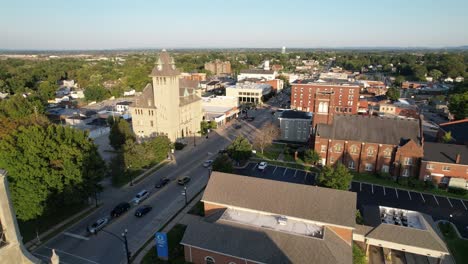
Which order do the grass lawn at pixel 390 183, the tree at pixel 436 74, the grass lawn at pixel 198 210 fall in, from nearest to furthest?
1. the grass lawn at pixel 198 210
2. the grass lawn at pixel 390 183
3. the tree at pixel 436 74

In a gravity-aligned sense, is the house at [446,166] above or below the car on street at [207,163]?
above

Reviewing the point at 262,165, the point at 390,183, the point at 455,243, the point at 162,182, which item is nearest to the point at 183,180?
the point at 162,182

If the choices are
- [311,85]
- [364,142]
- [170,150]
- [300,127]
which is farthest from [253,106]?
[364,142]

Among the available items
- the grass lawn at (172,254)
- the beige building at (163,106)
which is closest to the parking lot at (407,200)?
the grass lawn at (172,254)

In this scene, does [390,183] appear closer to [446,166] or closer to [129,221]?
[446,166]

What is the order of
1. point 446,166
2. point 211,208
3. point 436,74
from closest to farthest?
point 211,208 → point 446,166 → point 436,74

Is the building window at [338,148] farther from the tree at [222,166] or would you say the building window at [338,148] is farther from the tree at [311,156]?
the tree at [222,166]
